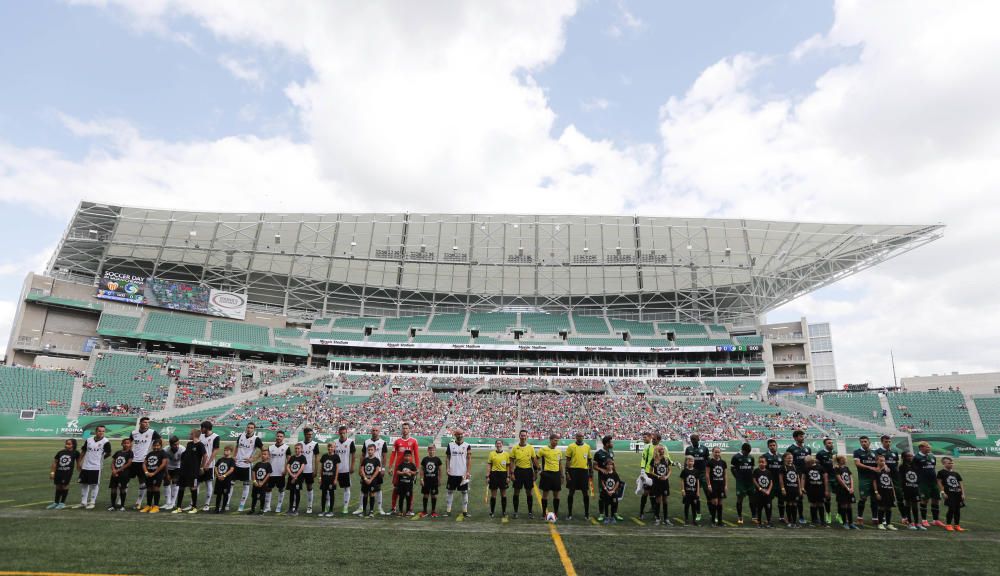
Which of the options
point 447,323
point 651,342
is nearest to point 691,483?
point 651,342

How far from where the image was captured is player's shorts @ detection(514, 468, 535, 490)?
367 inches

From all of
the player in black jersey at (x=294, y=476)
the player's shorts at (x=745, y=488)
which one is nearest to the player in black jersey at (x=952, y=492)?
the player's shorts at (x=745, y=488)

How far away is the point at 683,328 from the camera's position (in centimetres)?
5834

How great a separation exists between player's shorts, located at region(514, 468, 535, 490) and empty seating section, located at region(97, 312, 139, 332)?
49.6 meters

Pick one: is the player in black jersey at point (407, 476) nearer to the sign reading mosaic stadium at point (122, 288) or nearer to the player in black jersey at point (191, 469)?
the player in black jersey at point (191, 469)

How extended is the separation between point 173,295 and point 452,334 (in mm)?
27918

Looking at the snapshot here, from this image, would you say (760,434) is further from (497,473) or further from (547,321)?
(497,473)

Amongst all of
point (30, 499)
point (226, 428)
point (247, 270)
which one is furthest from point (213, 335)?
point (30, 499)

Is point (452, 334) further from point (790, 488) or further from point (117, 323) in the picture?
point (790, 488)

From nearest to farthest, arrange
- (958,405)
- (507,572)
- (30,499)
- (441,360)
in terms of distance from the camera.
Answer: (507,572)
(30,499)
(958,405)
(441,360)

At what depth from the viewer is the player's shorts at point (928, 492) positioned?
9492 millimetres

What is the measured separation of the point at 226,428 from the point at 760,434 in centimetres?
3703

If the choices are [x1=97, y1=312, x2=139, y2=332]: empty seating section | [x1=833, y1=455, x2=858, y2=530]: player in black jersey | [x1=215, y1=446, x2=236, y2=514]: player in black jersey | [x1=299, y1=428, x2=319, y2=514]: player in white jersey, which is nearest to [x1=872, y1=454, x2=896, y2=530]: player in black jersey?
[x1=833, y1=455, x2=858, y2=530]: player in black jersey

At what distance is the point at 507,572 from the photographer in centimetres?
586
